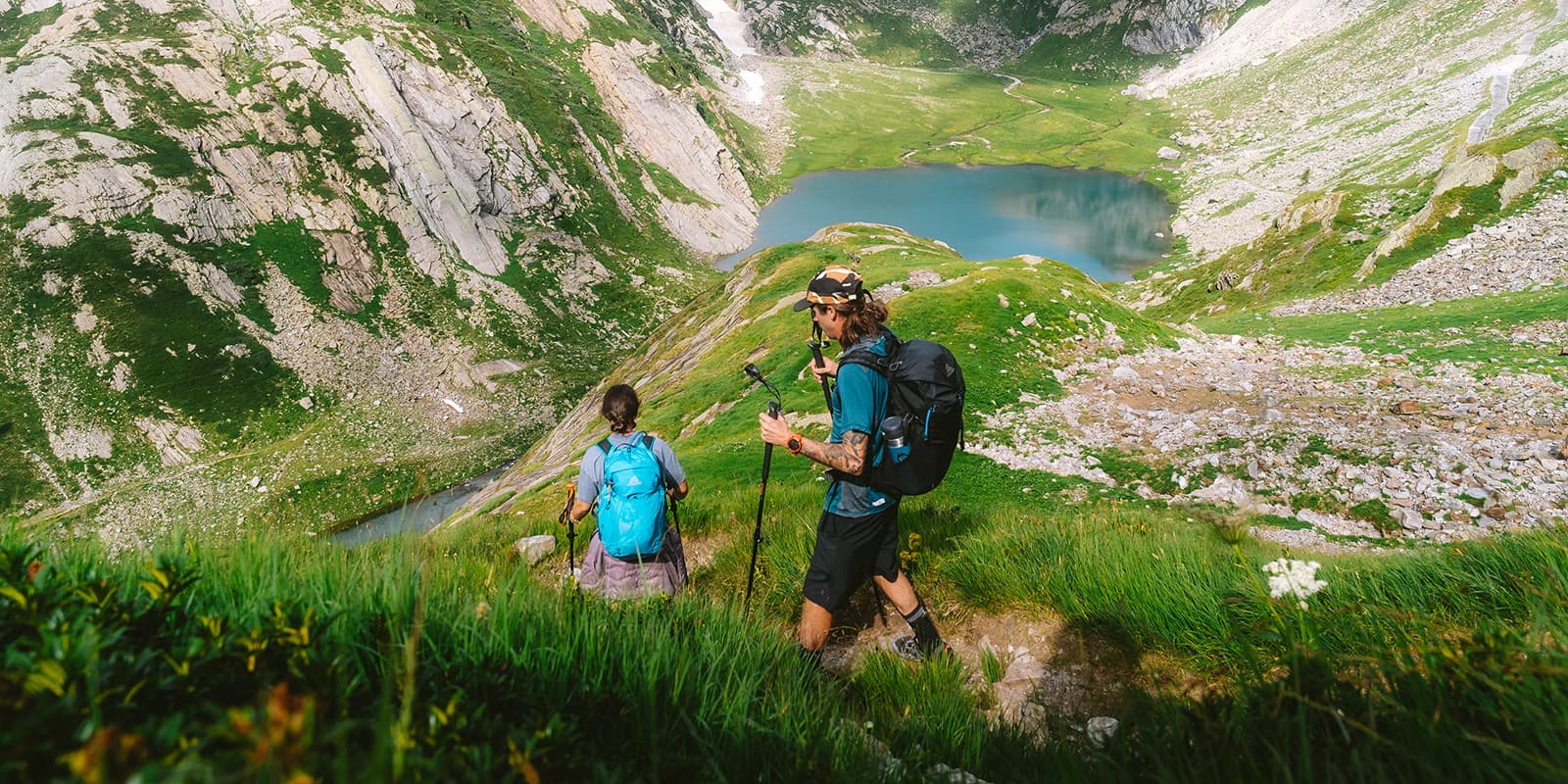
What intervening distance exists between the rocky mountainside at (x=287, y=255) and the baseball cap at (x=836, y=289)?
46154 mm

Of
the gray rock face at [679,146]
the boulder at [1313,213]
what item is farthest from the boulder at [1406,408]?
the gray rock face at [679,146]

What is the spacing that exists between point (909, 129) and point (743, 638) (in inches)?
8372

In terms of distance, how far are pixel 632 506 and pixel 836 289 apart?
2.77m

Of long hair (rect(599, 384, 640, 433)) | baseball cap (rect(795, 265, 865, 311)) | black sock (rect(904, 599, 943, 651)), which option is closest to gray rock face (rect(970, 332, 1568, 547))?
black sock (rect(904, 599, 943, 651))

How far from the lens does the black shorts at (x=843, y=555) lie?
5.22 meters

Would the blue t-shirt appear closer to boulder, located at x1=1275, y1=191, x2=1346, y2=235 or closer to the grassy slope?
the grassy slope

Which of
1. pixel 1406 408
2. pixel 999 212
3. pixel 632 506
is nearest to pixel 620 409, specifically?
pixel 632 506

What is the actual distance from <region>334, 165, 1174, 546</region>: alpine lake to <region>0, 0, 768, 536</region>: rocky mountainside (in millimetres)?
35270

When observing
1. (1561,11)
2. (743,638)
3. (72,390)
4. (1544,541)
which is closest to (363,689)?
(743,638)

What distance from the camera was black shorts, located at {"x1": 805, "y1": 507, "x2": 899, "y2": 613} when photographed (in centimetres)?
522

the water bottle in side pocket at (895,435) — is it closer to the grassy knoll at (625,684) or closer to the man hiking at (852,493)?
the man hiking at (852,493)

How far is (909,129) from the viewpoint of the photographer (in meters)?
194

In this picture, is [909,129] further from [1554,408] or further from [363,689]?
[363,689]

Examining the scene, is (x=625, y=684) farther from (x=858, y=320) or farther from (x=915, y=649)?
(x=858, y=320)
